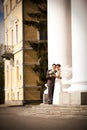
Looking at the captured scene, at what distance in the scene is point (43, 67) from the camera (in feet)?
34.2

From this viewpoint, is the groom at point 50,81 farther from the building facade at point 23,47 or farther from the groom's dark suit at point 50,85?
the building facade at point 23,47

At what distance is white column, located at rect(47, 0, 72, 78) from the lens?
21.4 ft

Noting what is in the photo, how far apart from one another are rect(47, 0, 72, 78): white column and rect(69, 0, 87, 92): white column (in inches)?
25.3

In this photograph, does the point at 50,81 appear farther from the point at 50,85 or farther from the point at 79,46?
the point at 79,46

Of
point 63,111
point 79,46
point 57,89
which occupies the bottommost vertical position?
point 63,111

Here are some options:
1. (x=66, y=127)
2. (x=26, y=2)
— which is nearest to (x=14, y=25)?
(x=26, y=2)

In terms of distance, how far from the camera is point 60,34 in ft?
21.5

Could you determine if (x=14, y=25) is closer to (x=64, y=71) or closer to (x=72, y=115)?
(x=64, y=71)

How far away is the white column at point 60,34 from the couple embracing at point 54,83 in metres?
0.34

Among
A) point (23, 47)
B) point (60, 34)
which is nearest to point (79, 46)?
point (60, 34)

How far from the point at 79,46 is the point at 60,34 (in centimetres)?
98

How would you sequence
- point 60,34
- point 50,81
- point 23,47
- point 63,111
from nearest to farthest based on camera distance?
point 63,111
point 50,81
point 60,34
point 23,47

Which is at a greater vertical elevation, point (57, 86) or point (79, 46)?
point (79, 46)

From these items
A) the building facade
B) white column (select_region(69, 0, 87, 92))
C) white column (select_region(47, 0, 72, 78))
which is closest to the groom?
white column (select_region(69, 0, 87, 92))
